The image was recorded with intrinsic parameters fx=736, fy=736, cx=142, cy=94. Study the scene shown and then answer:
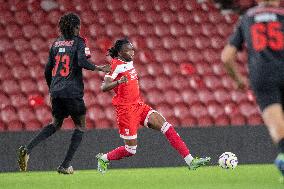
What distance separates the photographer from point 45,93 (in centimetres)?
1099

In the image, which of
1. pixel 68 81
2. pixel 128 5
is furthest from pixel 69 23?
pixel 128 5

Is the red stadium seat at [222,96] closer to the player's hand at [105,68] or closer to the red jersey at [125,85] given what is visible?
the red jersey at [125,85]

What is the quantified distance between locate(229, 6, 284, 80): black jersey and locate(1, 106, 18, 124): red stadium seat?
605 cm

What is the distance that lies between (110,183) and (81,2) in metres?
5.88

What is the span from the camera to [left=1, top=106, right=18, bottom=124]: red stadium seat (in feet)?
34.7

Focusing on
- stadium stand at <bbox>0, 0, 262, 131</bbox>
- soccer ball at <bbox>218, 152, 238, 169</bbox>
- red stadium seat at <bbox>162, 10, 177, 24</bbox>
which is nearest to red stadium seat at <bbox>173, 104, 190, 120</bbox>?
stadium stand at <bbox>0, 0, 262, 131</bbox>

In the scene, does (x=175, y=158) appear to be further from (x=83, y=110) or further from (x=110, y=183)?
(x=110, y=183)

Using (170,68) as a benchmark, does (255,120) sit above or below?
below

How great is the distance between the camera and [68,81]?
797 cm

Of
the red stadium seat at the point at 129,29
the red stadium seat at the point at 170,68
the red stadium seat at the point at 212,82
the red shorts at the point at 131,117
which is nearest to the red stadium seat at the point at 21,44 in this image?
the red stadium seat at the point at 129,29

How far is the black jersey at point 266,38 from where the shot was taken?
5.12 m

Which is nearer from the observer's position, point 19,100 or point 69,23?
point 69,23

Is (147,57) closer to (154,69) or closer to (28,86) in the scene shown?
(154,69)

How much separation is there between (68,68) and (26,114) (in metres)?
2.87
